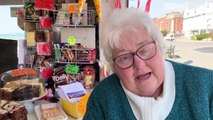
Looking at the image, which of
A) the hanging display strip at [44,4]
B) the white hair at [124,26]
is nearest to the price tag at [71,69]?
the hanging display strip at [44,4]

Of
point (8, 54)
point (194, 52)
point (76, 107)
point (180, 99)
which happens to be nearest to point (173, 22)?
point (194, 52)

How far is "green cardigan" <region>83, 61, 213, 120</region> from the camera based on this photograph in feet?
2.66

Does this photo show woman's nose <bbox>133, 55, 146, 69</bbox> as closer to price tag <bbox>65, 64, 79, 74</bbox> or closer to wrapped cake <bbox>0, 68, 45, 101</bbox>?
wrapped cake <bbox>0, 68, 45, 101</bbox>

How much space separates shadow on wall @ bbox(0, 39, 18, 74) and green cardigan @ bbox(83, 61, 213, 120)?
146 cm

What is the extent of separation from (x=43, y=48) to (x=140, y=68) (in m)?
1.20

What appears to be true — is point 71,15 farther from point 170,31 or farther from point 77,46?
point 170,31

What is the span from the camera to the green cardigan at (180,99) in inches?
31.9

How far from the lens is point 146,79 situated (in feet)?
2.67

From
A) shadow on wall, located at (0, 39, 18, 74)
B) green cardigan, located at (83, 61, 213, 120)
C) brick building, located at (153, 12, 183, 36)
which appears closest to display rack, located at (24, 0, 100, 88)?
shadow on wall, located at (0, 39, 18, 74)

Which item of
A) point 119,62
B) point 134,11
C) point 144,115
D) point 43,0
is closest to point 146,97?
point 144,115

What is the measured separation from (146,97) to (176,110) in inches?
4.5

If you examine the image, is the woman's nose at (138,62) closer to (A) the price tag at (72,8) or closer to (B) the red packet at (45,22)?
(A) the price tag at (72,8)

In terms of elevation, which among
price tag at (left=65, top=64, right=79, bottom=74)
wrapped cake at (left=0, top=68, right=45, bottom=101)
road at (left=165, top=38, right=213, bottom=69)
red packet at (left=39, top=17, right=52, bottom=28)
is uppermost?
red packet at (left=39, top=17, right=52, bottom=28)

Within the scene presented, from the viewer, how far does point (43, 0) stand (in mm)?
1705
